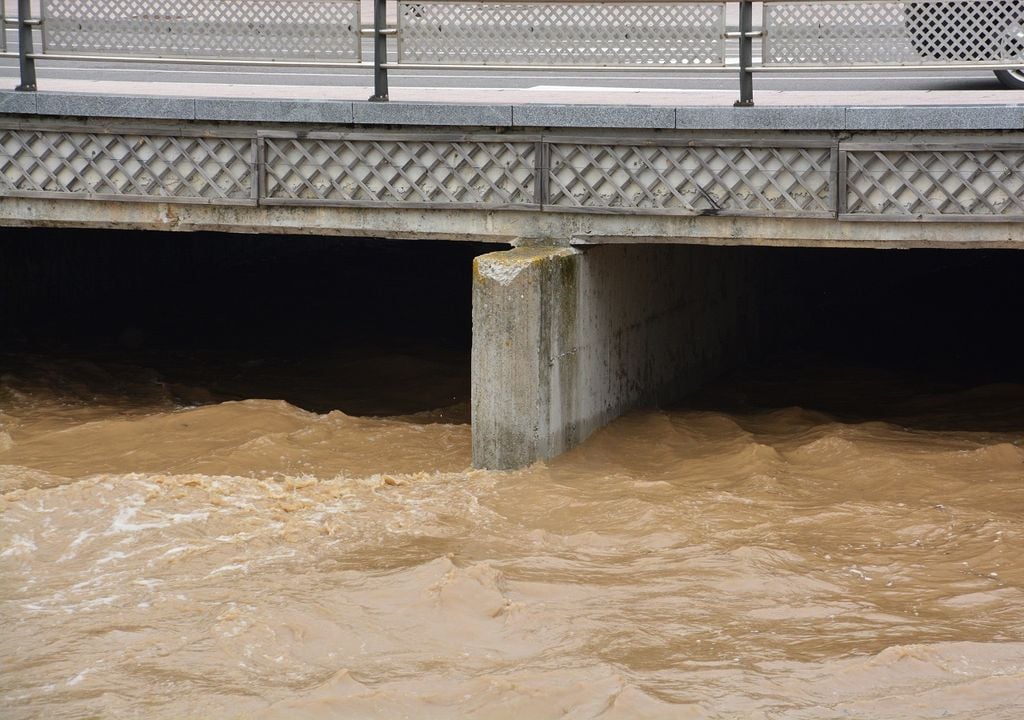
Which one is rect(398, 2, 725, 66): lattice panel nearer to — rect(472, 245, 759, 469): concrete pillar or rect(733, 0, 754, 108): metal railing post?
rect(733, 0, 754, 108): metal railing post

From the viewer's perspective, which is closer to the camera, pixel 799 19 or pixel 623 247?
pixel 799 19

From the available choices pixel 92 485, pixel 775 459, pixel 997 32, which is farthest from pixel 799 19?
pixel 92 485

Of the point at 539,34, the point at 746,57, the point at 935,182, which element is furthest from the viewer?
the point at 539,34

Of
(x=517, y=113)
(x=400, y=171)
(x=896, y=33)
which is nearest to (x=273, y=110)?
(x=400, y=171)

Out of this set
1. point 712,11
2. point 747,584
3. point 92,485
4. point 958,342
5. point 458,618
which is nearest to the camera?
point 458,618

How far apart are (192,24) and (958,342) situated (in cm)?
801

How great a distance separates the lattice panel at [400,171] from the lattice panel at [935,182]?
81.4 inches

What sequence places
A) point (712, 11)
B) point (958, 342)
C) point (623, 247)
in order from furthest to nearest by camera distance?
point (958, 342) < point (623, 247) < point (712, 11)

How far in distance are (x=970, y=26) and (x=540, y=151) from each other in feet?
9.07

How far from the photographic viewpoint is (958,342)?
43.9 ft

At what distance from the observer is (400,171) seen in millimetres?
9039

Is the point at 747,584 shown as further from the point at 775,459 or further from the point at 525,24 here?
the point at 525,24

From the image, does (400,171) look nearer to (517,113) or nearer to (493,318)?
(517,113)

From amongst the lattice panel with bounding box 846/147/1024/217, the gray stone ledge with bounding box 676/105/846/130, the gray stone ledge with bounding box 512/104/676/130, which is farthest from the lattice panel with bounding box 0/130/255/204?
the lattice panel with bounding box 846/147/1024/217
